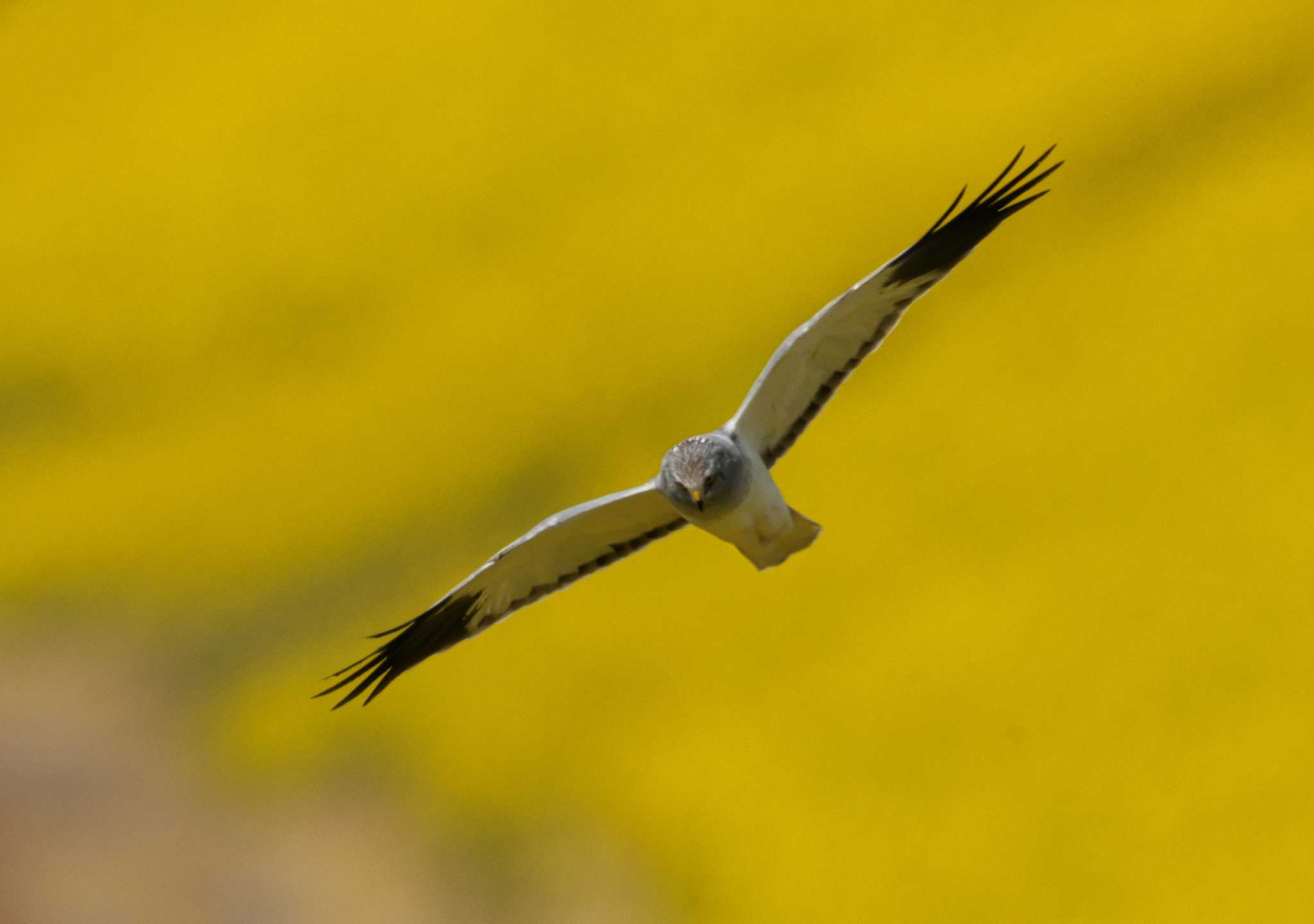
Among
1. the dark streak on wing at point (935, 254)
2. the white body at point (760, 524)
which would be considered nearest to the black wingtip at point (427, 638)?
the white body at point (760, 524)

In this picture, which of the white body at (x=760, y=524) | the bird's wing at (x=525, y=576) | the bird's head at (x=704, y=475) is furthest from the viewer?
the bird's wing at (x=525, y=576)

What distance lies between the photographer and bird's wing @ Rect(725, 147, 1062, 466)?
5344mm

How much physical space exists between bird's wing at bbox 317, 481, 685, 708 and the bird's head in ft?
1.71

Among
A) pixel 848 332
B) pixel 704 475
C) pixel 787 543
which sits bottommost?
pixel 787 543

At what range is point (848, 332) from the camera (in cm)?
553

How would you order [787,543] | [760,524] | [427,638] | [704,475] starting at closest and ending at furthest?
1. [704,475]
2. [760,524]
3. [787,543]
4. [427,638]

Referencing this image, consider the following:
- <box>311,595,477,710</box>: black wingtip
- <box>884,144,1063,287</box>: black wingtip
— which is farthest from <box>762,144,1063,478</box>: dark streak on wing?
<box>311,595,477,710</box>: black wingtip

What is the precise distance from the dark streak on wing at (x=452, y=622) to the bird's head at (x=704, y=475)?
2.38ft

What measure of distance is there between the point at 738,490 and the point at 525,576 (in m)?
1.08

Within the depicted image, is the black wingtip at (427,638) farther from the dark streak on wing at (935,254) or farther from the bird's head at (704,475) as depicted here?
the dark streak on wing at (935,254)

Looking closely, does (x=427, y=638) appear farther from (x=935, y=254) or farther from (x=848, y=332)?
(x=935, y=254)

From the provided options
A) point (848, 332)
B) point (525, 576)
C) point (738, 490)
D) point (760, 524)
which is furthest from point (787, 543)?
point (525, 576)

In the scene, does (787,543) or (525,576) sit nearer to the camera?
(787,543)

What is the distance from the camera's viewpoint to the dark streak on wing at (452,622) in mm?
5781
